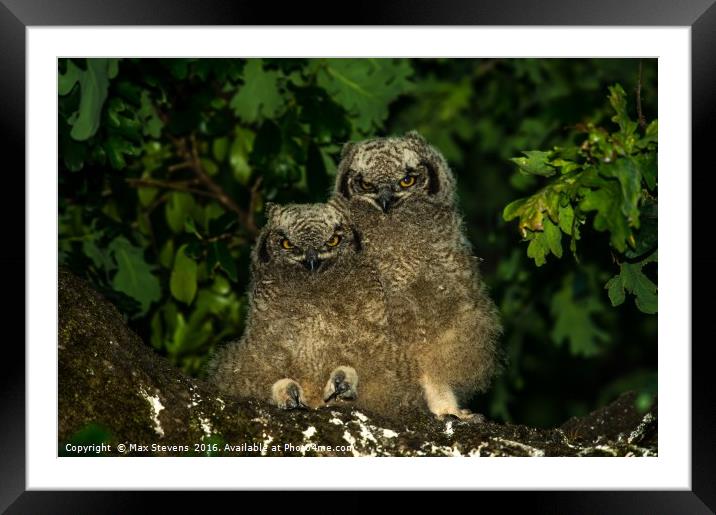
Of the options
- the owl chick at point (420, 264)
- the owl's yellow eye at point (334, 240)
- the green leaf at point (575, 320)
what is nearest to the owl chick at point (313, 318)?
the owl's yellow eye at point (334, 240)

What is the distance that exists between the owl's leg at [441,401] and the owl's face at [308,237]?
792mm

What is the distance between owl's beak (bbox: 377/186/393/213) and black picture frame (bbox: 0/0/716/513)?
1.14 m

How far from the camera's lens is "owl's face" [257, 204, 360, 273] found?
4.30m

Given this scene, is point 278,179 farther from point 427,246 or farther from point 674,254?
point 674,254

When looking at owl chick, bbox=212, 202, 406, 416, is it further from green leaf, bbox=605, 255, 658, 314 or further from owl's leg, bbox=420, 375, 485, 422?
green leaf, bbox=605, 255, 658, 314

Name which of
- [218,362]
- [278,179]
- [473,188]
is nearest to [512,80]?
[473,188]

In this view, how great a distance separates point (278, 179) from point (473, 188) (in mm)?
3788

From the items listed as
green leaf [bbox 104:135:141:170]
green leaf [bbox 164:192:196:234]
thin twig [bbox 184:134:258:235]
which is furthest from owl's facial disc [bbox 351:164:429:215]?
green leaf [bbox 164:192:196:234]

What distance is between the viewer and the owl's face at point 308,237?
4.30 m

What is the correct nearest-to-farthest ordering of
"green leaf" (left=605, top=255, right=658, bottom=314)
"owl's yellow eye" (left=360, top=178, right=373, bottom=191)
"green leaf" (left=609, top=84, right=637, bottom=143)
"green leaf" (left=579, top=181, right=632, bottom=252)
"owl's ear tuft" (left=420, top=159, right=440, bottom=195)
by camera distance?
"green leaf" (left=579, top=181, right=632, bottom=252), "green leaf" (left=609, top=84, right=637, bottom=143), "green leaf" (left=605, top=255, right=658, bottom=314), "owl's yellow eye" (left=360, top=178, right=373, bottom=191), "owl's ear tuft" (left=420, top=159, right=440, bottom=195)

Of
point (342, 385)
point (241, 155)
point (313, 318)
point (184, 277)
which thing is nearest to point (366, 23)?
point (313, 318)

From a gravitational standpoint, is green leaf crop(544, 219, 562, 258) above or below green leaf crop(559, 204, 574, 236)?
below

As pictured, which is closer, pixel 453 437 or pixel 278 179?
pixel 453 437

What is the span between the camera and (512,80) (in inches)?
326
